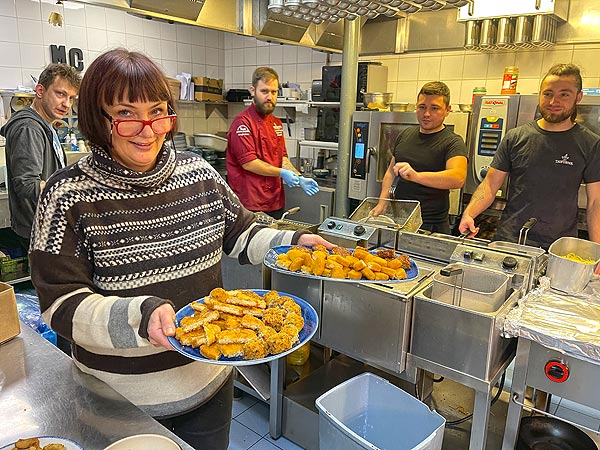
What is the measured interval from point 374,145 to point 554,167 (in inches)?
54.2

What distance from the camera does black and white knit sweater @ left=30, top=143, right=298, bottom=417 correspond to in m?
0.98

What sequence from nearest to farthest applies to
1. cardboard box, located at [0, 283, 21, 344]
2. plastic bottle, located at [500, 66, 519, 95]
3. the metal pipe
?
cardboard box, located at [0, 283, 21, 344] → plastic bottle, located at [500, 66, 519, 95] → the metal pipe

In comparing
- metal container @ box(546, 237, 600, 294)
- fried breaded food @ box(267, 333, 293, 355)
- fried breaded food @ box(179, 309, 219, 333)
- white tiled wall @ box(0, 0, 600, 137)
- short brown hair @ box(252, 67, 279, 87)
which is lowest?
metal container @ box(546, 237, 600, 294)

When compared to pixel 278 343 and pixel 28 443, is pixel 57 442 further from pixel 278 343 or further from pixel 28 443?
pixel 278 343

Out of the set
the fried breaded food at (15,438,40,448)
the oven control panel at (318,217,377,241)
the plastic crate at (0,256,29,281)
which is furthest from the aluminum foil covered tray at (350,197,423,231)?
the plastic crate at (0,256,29,281)

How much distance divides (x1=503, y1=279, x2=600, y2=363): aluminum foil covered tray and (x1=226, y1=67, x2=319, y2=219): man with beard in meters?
1.59

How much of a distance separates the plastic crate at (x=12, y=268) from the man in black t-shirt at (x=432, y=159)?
2794 mm

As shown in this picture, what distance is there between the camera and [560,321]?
4.95ft

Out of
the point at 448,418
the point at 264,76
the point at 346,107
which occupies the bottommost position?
the point at 448,418

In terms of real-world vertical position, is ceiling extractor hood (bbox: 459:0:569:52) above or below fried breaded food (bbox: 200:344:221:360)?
above

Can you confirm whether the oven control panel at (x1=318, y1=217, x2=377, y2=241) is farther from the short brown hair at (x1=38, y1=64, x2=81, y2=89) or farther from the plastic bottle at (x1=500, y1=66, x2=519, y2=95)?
the plastic bottle at (x1=500, y1=66, x2=519, y2=95)

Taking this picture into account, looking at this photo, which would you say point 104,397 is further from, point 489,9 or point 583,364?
point 489,9

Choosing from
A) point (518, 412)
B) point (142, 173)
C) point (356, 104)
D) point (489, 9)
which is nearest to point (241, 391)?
point (518, 412)

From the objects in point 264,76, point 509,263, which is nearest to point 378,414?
point 509,263
